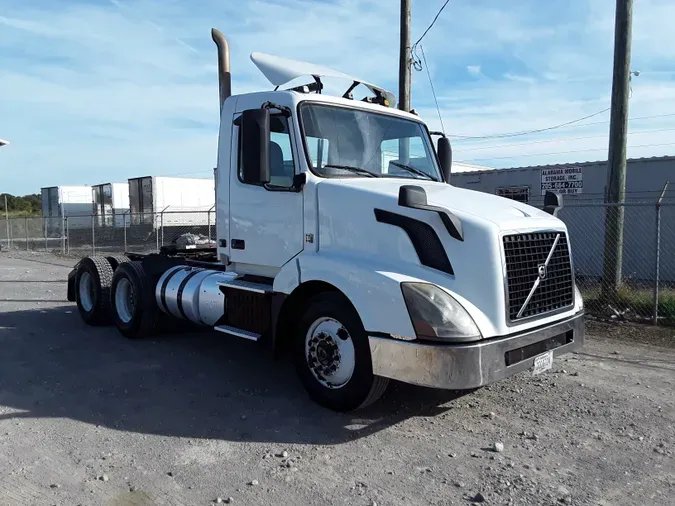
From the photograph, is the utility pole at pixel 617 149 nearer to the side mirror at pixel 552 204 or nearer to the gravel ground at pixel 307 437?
the gravel ground at pixel 307 437

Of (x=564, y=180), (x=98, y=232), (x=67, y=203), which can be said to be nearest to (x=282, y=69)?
(x=564, y=180)

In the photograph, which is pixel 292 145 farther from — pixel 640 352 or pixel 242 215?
pixel 640 352

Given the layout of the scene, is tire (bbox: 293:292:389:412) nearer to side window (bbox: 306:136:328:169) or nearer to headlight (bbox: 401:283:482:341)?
headlight (bbox: 401:283:482:341)

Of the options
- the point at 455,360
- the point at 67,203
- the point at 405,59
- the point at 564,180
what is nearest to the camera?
the point at 455,360

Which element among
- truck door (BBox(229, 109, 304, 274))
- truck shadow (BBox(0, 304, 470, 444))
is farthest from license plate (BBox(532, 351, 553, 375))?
truck door (BBox(229, 109, 304, 274))

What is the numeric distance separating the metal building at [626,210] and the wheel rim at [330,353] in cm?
1057

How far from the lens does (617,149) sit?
9180 millimetres

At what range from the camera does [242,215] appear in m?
5.81

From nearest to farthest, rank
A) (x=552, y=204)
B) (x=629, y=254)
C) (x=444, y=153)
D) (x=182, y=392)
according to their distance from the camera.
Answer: (x=182, y=392)
(x=552, y=204)
(x=444, y=153)
(x=629, y=254)

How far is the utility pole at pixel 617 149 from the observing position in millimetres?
9000

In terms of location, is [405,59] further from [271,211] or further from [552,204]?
[271,211]

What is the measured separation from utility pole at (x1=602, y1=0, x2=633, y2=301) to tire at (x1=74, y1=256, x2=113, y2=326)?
7.64 m

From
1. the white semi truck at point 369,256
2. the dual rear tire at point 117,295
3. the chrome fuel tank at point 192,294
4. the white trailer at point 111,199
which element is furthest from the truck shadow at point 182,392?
the white trailer at point 111,199

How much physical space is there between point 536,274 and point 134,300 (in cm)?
526
